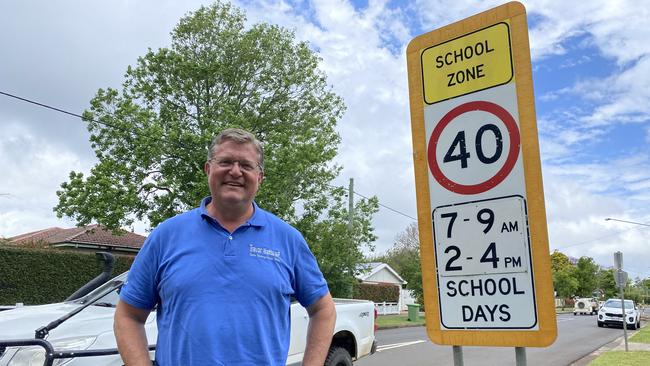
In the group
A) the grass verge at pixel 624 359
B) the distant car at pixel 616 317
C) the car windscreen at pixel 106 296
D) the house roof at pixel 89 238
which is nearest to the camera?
the car windscreen at pixel 106 296

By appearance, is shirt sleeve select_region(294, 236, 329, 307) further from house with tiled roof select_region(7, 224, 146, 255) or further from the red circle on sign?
house with tiled roof select_region(7, 224, 146, 255)

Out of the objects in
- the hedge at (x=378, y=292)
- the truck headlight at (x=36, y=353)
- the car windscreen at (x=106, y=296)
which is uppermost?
the car windscreen at (x=106, y=296)

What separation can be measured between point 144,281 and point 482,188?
5.40 feet

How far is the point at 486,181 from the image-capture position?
2801 mm

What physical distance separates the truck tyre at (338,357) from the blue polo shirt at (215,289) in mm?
4578

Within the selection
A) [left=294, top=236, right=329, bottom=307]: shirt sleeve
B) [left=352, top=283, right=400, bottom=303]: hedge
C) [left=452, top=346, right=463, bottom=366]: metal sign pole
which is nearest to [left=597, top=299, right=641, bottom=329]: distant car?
[left=352, top=283, right=400, bottom=303]: hedge

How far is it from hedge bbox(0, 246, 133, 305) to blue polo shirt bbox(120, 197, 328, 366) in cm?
1745

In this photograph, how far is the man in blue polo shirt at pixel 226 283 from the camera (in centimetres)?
227

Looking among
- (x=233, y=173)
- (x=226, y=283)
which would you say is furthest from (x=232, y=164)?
(x=226, y=283)

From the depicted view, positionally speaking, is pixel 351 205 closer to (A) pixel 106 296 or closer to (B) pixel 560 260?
(A) pixel 106 296

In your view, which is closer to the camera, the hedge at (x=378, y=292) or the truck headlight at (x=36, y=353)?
the truck headlight at (x=36, y=353)

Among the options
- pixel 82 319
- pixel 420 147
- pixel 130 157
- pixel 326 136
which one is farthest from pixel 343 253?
pixel 420 147

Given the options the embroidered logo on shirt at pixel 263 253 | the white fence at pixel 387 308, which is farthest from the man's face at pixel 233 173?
the white fence at pixel 387 308

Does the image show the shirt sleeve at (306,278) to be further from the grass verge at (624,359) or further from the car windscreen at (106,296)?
the grass verge at (624,359)
